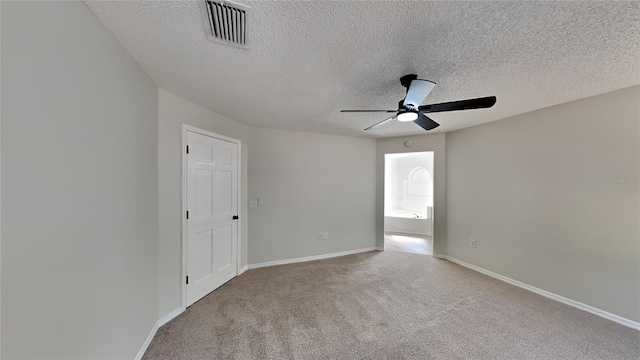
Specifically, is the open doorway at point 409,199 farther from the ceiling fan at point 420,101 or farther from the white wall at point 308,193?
the ceiling fan at point 420,101

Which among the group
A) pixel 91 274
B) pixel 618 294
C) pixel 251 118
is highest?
pixel 251 118

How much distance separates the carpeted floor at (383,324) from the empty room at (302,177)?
1.0 inches

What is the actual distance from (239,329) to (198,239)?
111 cm

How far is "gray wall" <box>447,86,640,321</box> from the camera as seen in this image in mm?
2143

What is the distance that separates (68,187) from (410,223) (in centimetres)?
652

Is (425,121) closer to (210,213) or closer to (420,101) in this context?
(420,101)

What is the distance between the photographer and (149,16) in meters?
1.21

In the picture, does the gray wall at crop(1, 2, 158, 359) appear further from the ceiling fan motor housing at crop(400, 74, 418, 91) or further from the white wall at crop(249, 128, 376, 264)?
the ceiling fan motor housing at crop(400, 74, 418, 91)

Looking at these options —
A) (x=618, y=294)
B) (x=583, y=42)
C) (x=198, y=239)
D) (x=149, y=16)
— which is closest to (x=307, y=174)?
(x=198, y=239)

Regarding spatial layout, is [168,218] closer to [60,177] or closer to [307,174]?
[60,177]

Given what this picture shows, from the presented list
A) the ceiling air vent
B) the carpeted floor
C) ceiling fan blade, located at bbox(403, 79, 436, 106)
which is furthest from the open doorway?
the ceiling air vent

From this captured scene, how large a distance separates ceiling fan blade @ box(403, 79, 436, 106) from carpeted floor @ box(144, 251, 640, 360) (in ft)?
6.99

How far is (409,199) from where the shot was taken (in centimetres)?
686

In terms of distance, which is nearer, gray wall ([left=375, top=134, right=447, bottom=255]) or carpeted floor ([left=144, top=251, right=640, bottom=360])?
carpeted floor ([left=144, top=251, right=640, bottom=360])
